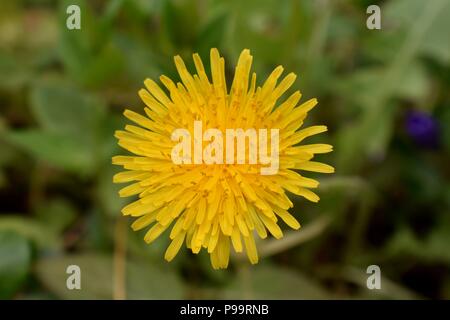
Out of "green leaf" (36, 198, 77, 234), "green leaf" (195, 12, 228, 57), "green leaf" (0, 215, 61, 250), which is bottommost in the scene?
"green leaf" (0, 215, 61, 250)

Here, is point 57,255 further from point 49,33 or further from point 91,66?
point 49,33

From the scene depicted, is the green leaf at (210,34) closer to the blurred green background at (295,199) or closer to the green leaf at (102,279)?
the blurred green background at (295,199)

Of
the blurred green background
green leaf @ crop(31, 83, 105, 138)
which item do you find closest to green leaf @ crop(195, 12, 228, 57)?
the blurred green background

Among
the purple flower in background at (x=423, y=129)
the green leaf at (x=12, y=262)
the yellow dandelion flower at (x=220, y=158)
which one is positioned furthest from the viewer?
the purple flower in background at (x=423, y=129)

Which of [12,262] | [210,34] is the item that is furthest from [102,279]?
[210,34]

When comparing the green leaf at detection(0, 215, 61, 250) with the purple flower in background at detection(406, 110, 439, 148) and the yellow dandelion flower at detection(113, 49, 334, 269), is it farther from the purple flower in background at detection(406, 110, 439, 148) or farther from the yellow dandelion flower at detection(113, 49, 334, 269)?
the purple flower in background at detection(406, 110, 439, 148)

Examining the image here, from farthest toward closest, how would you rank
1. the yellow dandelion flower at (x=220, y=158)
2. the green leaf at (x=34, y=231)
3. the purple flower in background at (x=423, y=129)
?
the purple flower in background at (x=423, y=129) → the green leaf at (x=34, y=231) → the yellow dandelion flower at (x=220, y=158)

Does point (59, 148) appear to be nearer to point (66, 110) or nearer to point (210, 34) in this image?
point (66, 110)

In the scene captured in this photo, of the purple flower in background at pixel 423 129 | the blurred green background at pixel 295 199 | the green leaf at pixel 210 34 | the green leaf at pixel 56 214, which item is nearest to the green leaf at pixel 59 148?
the blurred green background at pixel 295 199
